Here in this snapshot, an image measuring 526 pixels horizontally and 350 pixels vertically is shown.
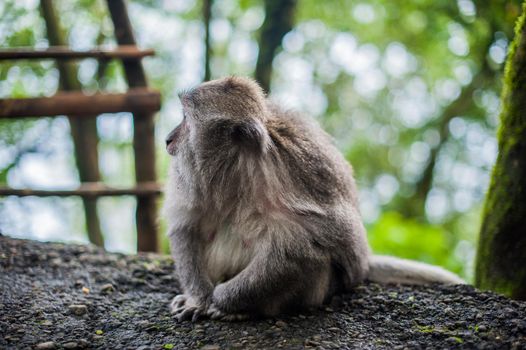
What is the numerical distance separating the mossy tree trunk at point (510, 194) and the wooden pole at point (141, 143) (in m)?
3.09

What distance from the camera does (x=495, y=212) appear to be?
3.52m

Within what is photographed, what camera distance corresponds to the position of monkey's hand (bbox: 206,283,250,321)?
3.08 metres

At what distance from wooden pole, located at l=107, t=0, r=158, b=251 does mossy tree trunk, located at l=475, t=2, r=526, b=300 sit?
122 inches

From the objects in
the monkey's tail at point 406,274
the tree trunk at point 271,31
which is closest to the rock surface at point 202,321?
the monkey's tail at point 406,274

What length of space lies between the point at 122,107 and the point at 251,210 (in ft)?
7.07

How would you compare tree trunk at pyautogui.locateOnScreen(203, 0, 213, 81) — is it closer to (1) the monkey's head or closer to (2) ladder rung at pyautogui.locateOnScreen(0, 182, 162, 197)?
(2) ladder rung at pyautogui.locateOnScreen(0, 182, 162, 197)

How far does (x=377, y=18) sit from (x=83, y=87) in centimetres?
425

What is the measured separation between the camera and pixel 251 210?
3.06m

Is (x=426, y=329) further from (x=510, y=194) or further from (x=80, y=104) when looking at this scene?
(x=80, y=104)

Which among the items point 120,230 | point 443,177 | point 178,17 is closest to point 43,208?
point 120,230

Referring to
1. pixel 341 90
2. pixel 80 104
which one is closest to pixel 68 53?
pixel 80 104

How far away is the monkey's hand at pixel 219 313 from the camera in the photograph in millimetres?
3084

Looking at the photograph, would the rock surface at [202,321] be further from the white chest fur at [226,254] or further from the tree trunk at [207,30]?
the tree trunk at [207,30]

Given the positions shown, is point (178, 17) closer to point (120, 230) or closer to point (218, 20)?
point (218, 20)
